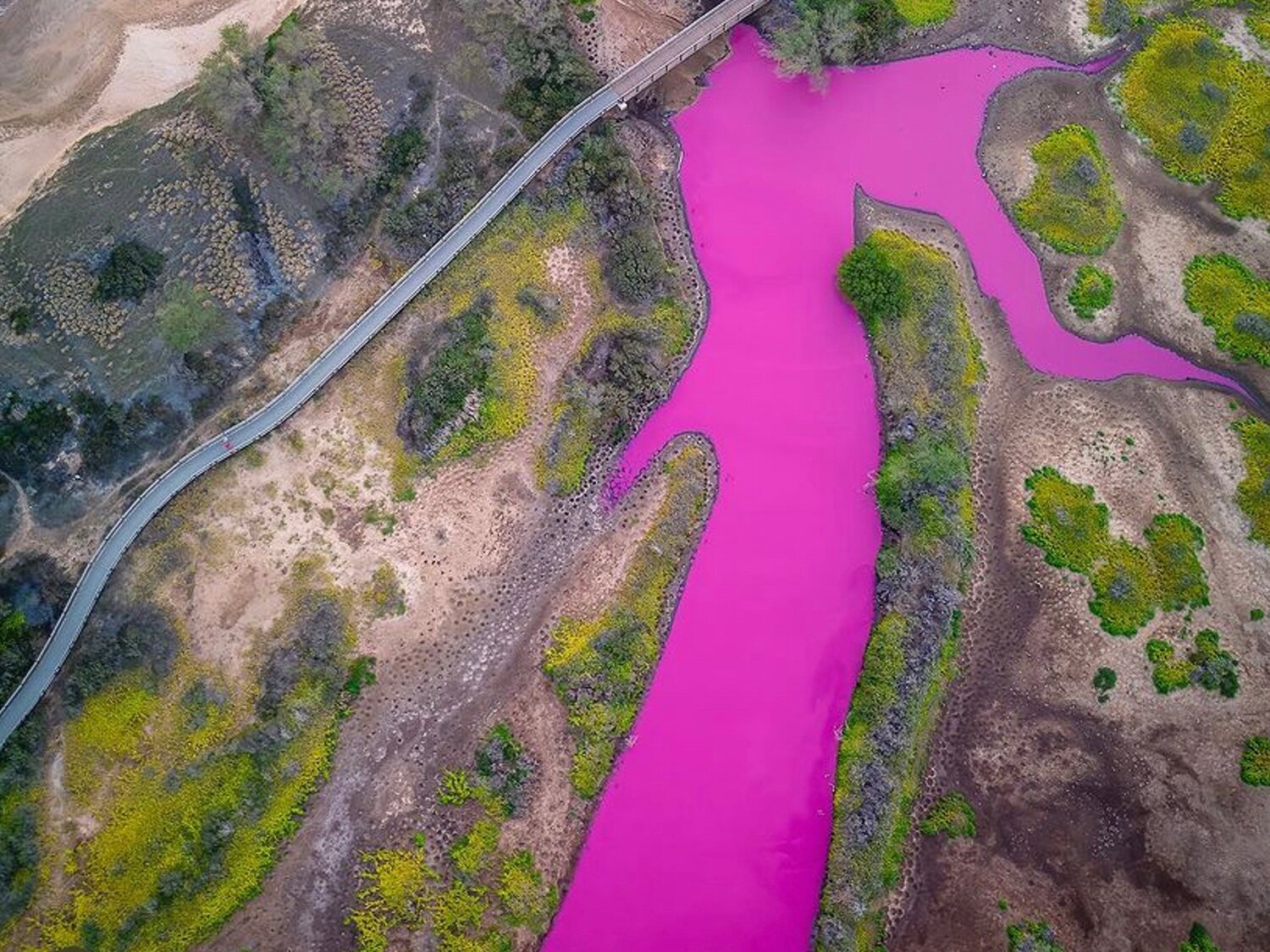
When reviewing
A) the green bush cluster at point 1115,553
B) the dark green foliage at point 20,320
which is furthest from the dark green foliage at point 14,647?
the green bush cluster at point 1115,553

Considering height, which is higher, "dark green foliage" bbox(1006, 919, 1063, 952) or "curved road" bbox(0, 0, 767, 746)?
"curved road" bbox(0, 0, 767, 746)

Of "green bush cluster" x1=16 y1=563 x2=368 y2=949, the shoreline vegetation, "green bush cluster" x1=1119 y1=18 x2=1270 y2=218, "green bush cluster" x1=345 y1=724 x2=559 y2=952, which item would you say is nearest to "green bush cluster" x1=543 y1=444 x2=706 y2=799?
"green bush cluster" x1=345 y1=724 x2=559 y2=952

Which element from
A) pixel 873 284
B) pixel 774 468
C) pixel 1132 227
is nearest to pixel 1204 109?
pixel 1132 227

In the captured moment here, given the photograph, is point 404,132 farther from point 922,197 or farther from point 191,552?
point 922,197

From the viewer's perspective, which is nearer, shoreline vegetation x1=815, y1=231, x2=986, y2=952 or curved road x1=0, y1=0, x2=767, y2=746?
curved road x1=0, y1=0, x2=767, y2=746

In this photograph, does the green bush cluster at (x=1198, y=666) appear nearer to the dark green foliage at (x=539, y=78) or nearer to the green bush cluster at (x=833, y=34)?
the green bush cluster at (x=833, y=34)

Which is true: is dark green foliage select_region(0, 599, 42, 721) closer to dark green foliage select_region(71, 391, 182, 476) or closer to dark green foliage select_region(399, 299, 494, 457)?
dark green foliage select_region(71, 391, 182, 476)

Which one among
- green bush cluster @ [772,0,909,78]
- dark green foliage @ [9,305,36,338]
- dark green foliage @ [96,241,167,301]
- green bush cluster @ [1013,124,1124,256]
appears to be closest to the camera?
dark green foliage @ [9,305,36,338]

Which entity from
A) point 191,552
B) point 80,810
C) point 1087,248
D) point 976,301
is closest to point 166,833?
point 80,810
